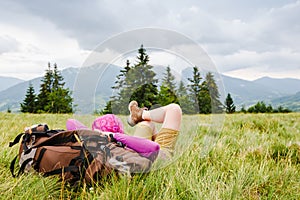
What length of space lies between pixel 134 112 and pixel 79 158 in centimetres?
81

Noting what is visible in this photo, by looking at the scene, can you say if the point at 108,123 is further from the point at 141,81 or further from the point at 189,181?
the point at 189,181

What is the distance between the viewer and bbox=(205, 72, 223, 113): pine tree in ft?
9.19

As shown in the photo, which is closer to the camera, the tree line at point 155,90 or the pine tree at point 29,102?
the tree line at point 155,90

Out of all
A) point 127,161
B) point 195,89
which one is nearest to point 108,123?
point 127,161

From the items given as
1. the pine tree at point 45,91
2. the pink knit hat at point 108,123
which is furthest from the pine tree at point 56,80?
the pink knit hat at point 108,123

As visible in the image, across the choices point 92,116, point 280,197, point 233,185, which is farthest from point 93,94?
point 280,197

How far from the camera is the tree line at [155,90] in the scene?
274 centimetres

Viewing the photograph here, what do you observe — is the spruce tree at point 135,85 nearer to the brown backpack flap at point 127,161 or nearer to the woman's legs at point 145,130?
the woman's legs at point 145,130

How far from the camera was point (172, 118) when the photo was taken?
2.78m

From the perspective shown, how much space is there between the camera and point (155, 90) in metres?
2.76

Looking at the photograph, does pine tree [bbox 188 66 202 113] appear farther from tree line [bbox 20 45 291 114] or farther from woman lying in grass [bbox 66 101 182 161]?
woman lying in grass [bbox 66 101 182 161]

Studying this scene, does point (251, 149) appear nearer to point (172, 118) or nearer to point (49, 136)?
point (172, 118)

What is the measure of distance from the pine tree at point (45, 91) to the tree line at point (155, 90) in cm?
4364

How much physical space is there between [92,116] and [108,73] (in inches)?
17.9
